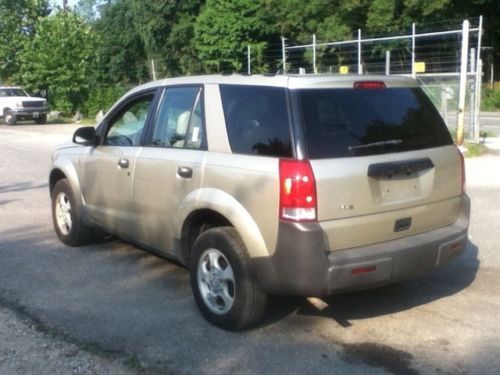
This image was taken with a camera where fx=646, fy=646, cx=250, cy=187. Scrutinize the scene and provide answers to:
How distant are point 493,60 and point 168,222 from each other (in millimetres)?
42559

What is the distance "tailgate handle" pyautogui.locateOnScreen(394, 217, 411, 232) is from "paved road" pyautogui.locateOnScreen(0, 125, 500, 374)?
77cm

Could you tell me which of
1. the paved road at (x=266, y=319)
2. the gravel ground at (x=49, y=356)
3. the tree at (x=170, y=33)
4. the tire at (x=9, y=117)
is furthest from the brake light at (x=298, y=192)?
the tree at (x=170, y=33)

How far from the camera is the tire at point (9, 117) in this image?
31.5 meters

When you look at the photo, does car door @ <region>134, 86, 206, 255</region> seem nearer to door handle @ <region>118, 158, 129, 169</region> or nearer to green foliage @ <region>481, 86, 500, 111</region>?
door handle @ <region>118, 158, 129, 169</region>

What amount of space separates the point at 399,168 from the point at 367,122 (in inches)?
15.4

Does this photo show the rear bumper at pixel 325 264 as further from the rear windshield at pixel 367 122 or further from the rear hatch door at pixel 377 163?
the rear windshield at pixel 367 122

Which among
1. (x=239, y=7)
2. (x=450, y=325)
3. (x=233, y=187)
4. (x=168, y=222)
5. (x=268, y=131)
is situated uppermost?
(x=239, y=7)

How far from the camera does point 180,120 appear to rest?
5309 millimetres

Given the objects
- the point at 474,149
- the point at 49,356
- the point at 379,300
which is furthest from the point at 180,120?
the point at 474,149

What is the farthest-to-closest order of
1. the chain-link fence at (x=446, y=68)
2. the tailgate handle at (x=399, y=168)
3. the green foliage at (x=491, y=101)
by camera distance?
the green foliage at (x=491, y=101) < the chain-link fence at (x=446, y=68) < the tailgate handle at (x=399, y=168)

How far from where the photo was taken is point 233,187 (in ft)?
14.8

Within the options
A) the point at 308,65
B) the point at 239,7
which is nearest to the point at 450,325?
the point at 308,65

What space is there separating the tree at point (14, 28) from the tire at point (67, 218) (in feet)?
119

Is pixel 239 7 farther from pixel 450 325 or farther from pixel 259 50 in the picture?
pixel 450 325
